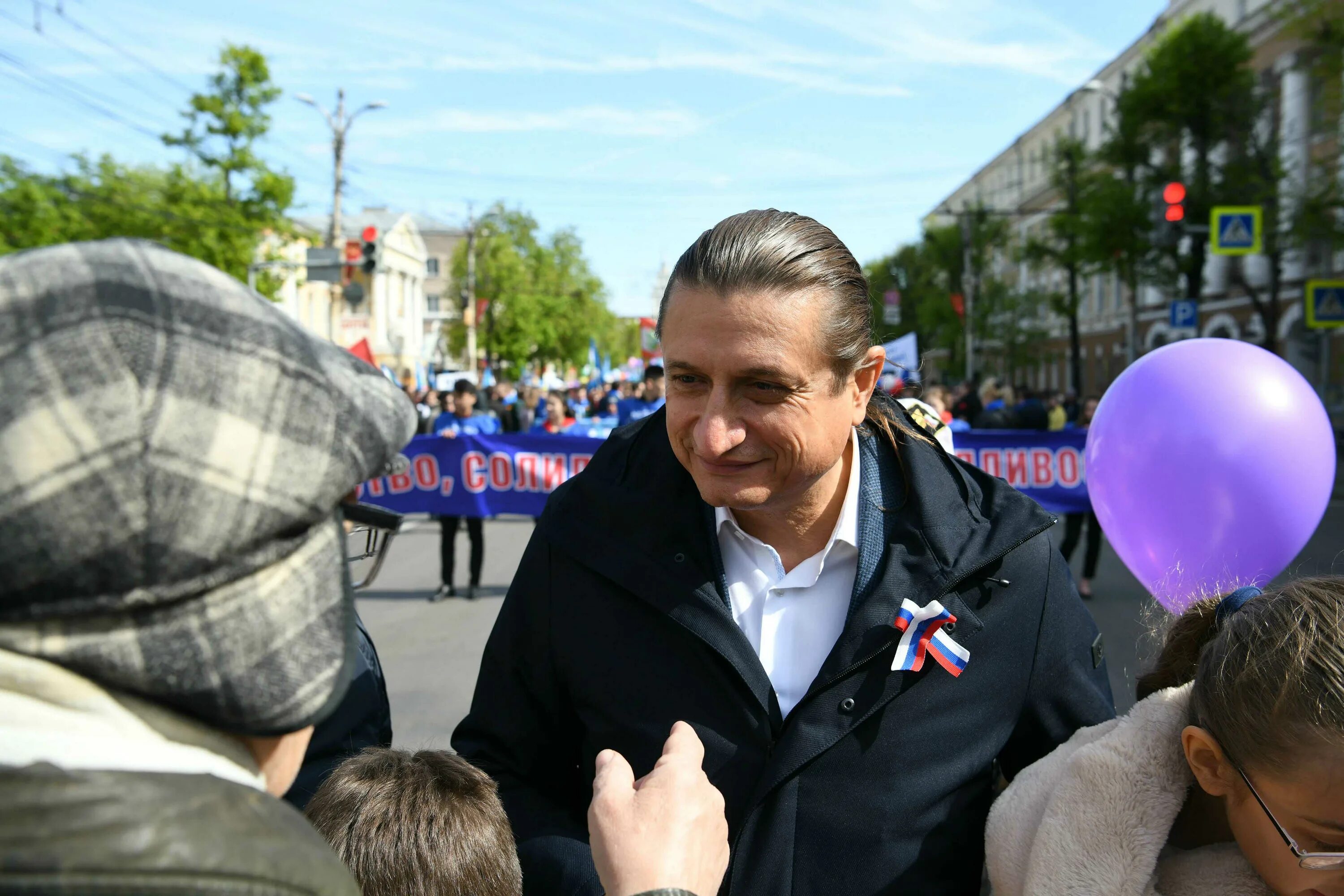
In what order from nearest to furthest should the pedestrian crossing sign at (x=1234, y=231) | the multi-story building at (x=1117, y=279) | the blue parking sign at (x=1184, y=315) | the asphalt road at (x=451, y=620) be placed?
1. the asphalt road at (x=451, y=620)
2. the pedestrian crossing sign at (x=1234, y=231)
3. the blue parking sign at (x=1184, y=315)
4. the multi-story building at (x=1117, y=279)

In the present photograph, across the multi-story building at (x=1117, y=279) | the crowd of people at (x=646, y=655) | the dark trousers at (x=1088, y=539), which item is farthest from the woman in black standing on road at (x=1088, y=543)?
the crowd of people at (x=646, y=655)

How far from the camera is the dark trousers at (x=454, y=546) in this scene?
1024cm

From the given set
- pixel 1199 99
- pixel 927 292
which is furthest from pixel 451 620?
pixel 927 292

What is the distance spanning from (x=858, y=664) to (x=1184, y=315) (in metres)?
19.7

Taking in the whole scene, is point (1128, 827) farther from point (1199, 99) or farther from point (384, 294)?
point (384, 294)

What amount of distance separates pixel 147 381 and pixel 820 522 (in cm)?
160

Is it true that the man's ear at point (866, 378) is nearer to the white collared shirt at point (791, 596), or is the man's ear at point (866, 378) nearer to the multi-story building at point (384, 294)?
the white collared shirt at point (791, 596)

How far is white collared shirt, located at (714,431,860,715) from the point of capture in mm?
2043

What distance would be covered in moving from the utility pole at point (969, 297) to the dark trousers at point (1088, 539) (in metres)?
40.0

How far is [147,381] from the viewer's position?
737mm

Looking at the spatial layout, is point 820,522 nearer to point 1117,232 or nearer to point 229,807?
point 229,807

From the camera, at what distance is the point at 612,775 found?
1432mm

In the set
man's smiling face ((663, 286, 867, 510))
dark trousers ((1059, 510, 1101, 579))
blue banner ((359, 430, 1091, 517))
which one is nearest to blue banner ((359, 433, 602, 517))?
blue banner ((359, 430, 1091, 517))

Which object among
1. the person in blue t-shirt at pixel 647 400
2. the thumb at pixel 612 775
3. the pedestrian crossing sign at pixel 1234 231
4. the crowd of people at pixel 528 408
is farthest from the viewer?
the pedestrian crossing sign at pixel 1234 231
